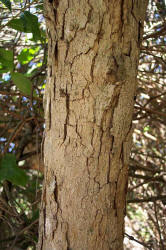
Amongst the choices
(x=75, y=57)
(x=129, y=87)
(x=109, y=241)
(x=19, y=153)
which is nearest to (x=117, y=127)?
(x=129, y=87)

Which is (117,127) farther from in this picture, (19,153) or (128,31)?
(19,153)

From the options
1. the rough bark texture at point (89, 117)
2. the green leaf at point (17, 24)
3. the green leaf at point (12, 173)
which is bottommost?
the green leaf at point (12, 173)

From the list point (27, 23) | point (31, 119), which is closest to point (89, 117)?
point (27, 23)

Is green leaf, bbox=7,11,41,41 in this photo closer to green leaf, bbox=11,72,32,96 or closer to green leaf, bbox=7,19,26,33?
green leaf, bbox=7,19,26,33

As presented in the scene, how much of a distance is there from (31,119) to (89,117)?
634mm

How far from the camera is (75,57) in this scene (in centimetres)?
78

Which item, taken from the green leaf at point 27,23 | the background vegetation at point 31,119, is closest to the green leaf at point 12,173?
the background vegetation at point 31,119

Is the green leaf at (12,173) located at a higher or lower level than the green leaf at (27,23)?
lower

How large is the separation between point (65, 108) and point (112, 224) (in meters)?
0.37

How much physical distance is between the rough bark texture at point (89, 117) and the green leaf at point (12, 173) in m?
0.33

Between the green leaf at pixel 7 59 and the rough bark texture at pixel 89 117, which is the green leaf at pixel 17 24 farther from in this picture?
the rough bark texture at pixel 89 117

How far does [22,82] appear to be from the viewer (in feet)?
3.81

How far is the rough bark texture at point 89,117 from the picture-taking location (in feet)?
2.54

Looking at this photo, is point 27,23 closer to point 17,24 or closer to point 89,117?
point 17,24
